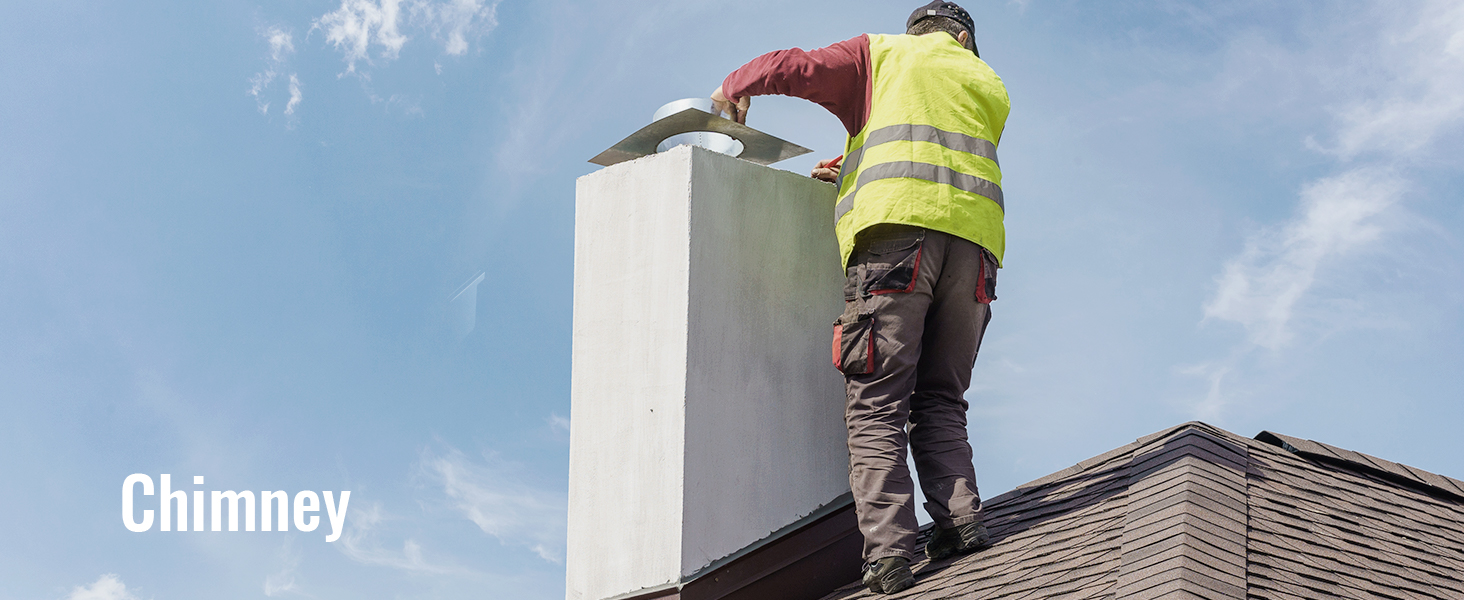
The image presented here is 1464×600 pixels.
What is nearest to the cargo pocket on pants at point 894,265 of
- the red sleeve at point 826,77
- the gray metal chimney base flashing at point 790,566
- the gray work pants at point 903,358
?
the gray work pants at point 903,358

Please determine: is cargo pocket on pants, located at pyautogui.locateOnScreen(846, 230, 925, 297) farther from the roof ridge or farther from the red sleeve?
the roof ridge

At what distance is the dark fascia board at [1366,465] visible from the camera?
5.32 meters

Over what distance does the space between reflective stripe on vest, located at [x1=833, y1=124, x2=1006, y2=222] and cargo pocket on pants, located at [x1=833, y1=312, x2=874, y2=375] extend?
404 millimetres

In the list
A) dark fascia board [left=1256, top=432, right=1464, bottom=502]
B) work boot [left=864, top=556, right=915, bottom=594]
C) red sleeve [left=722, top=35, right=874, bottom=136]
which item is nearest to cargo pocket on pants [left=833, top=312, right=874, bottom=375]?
work boot [left=864, top=556, right=915, bottom=594]

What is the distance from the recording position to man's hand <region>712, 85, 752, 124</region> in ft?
15.3

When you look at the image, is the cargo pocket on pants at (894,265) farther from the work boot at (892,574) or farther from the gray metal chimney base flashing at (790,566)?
the gray metal chimney base flashing at (790,566)

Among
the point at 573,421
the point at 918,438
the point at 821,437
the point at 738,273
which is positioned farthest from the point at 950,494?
the point at 573,421

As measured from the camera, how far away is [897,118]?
4.25 meters

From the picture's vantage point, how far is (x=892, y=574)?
4.11m

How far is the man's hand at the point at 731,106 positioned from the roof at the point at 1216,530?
5.91 feet

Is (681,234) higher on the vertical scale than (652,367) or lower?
higher

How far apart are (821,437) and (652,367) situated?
2.48 feet

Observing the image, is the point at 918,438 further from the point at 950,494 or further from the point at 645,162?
the point at 645,162

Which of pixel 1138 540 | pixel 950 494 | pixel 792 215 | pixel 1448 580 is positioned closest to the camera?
pixel 1138 540
